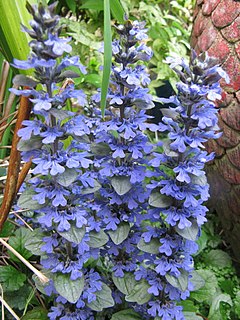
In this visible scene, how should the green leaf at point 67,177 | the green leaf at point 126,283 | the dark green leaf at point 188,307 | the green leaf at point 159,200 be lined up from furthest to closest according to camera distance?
the dark green leaf at point 188,307
the green leaf at point 126,283
the green leaf at point 159,200
the green leaf at point 67,177

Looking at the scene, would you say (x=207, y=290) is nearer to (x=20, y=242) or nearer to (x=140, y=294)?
(x=140, y=294)

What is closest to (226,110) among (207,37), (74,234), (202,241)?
(207,37)

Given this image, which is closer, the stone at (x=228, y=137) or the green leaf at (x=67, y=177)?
the green leaf at (x=67, y=177)

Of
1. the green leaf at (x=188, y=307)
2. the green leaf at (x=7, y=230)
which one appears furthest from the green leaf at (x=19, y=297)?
the green leaf at (x=188, y=307)

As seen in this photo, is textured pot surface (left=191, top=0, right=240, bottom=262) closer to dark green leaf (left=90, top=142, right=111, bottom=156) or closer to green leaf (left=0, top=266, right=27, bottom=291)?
dark green leaf (left=90, top=142, right=111, bottom=156)

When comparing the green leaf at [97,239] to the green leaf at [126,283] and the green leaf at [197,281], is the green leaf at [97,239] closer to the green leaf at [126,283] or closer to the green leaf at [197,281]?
the green leaf at [126,283]

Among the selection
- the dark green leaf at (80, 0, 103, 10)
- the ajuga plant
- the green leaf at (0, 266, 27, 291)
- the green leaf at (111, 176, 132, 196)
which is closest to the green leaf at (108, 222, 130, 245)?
the ajuga plant

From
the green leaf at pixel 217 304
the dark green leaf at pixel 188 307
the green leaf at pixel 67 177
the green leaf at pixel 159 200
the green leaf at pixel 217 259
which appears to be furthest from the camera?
the green leaf at pixel 217 259
